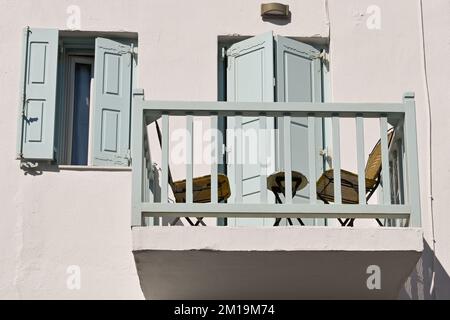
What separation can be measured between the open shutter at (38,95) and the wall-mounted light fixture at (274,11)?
1.98 m

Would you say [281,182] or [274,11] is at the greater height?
[274,11]

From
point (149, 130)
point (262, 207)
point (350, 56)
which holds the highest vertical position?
point (350, 56)

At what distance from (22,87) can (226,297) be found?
9.24ft

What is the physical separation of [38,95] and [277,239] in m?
3.04

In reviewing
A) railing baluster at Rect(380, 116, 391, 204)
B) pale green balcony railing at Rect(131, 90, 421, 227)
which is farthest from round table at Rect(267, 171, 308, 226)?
railing baluster at Rect(380, 116, 391, 204)

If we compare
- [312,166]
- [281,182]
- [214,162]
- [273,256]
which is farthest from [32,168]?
[312,166]

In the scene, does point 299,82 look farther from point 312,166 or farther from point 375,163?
point 312,166

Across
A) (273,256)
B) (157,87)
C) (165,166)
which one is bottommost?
(273,256)

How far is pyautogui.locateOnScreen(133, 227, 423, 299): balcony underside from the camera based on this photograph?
9578 millimetres

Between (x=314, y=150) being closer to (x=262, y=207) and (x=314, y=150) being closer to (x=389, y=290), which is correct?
(x=262, y=207)

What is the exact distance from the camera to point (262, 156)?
33.0ft

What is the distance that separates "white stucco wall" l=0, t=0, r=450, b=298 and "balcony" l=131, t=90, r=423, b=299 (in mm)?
875

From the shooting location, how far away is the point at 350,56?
38.7ft

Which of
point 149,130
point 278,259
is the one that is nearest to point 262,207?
point 278,259
